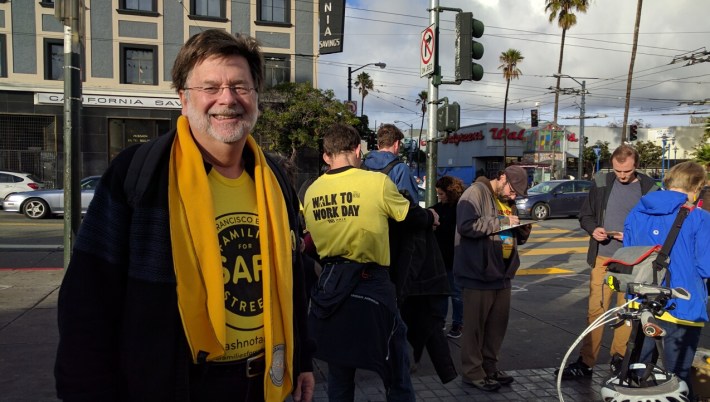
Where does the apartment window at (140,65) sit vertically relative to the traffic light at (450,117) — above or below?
above

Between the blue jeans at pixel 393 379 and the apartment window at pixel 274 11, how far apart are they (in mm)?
24033

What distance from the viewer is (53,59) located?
77.3 feet

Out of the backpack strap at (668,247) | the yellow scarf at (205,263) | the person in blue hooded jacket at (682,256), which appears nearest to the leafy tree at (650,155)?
the person in blue hooded jacket at (682,256)

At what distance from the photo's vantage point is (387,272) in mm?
3398

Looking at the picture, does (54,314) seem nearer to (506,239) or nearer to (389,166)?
(389,166)

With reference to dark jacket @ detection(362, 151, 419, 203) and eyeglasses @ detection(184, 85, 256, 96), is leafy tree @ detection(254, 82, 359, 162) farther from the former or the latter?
eyeglasses @ detection(184, 85, 256, 96)

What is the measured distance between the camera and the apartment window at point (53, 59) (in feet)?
76.3

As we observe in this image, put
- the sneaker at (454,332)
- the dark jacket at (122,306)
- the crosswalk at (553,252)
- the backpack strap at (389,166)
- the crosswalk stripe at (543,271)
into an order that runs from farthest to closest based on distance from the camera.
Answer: the crosswalk at (553,252) → the crosswalk stripe at (543,271) → the sneaker at (454,332) → the backpack strap at (389,166) → the dark jacket at (122,306)

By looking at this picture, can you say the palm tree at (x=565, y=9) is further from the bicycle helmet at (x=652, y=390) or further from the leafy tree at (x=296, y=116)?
the bicycle helmet at (x=652, y=390)

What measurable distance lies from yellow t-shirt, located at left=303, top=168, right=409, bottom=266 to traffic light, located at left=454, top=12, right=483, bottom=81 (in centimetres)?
475

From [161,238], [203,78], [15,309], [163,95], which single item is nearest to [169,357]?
[161,238]

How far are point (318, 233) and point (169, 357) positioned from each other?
1.79m

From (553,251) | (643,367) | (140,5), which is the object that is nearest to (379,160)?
(643,367)

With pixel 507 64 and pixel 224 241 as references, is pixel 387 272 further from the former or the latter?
pixel 507 64
